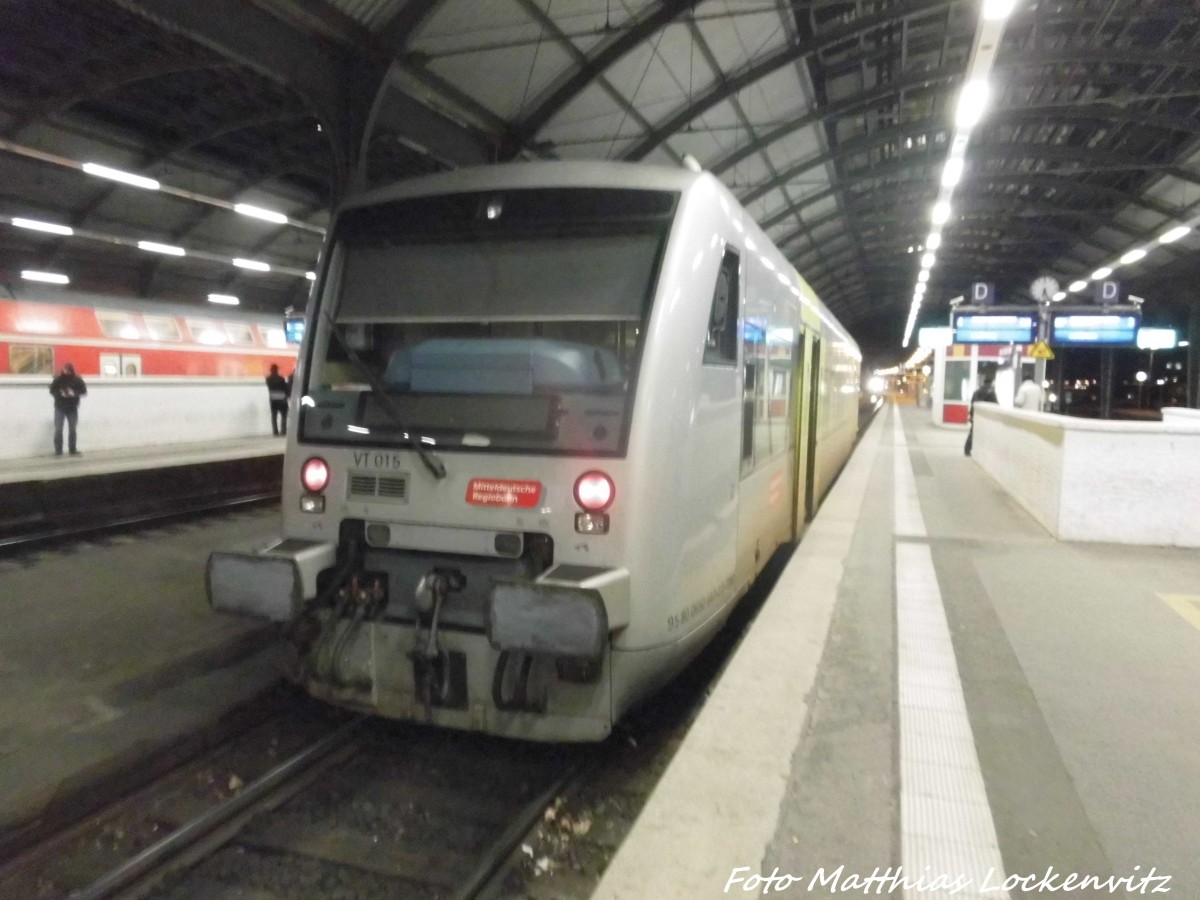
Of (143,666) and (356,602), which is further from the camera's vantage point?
(143,666)

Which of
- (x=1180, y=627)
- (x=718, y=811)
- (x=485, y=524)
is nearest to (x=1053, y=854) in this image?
(x=718, y=811)

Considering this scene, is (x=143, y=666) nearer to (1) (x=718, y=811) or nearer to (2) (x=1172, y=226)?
(1) (x=718, y=811)

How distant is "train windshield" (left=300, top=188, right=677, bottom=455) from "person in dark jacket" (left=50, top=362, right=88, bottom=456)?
1349 centimetres

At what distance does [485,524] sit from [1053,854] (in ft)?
8.04

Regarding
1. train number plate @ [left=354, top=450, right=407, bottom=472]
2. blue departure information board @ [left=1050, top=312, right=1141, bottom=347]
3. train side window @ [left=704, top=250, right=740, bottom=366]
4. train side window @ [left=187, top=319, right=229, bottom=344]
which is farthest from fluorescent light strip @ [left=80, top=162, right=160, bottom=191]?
blue departure information board @ [left=1050, top=312, right=1141, bottom=347]

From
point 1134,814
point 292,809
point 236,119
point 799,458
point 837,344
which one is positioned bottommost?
point 292,809

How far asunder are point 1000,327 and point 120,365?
20.8 meters

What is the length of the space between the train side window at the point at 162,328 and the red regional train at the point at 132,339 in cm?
2

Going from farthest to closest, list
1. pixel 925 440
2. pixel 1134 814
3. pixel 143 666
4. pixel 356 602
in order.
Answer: pixel 925 440 < pixel 143 666 < pixel 356 602 < pixel 1134 814

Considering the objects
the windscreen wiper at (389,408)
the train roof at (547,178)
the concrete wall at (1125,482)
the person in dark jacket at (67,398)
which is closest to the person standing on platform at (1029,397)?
the concrete wall at (1125,482)

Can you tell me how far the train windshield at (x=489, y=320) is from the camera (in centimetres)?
397

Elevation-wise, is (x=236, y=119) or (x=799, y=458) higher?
(x=236, y=119)

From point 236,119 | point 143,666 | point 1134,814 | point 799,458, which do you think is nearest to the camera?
point 1134,814

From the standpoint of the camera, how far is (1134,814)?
312 cm
